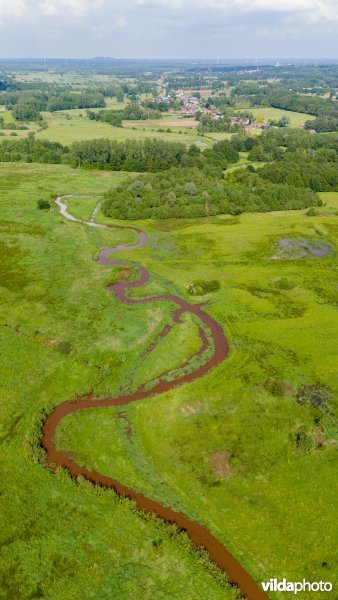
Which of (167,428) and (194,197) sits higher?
(194,197)

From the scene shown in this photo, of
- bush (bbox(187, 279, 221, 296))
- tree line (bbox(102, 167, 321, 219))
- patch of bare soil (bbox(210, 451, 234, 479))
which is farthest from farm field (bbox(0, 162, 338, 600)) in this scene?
tree line (bbox(102, 167, 321, 219))

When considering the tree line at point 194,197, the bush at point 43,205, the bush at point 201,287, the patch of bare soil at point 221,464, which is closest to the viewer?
the patch of bare soil at point 221,464

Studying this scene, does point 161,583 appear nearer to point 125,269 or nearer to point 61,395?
point 61,395

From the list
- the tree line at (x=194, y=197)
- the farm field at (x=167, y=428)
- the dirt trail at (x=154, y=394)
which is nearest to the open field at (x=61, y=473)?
the farm field at (x=167, y=428)

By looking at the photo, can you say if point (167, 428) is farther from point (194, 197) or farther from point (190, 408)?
point (194, 197)

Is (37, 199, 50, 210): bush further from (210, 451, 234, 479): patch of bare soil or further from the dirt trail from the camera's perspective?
(210, 451, 234, 479): patch of bare soil

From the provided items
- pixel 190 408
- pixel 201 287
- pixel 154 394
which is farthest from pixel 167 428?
pixel 201 287

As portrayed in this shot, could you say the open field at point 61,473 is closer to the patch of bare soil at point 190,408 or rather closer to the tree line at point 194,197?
the patch of bare soil at point 190,408
